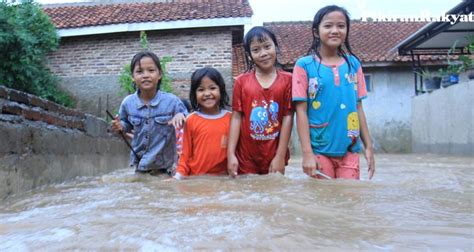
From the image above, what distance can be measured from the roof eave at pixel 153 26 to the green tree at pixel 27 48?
0.62 m

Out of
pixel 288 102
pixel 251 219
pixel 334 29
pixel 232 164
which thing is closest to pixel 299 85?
pixel 288 102

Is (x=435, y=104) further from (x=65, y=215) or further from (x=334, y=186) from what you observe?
(x=65, y=215)

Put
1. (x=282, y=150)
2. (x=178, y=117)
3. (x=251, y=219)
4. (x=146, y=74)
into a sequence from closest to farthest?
(x=251, y=219)
(x=282, y=150)
(x=178, y=117)
(x=146, y=74)

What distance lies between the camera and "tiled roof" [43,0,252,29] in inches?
512

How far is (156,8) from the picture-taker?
14484 millimetres

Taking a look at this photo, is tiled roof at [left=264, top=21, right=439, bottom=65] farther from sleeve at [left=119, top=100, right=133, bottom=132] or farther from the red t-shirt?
the red t-shirt

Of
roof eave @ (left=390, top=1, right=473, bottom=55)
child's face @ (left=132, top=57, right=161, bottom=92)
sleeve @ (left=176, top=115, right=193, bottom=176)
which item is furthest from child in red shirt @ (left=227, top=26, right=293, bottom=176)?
roof eave @ (left=390, top=1, right=473, bottom=55)

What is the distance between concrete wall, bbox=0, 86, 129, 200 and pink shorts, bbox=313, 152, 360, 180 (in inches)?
83.0

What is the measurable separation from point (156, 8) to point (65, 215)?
42.9ft

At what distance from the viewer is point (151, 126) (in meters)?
4.01

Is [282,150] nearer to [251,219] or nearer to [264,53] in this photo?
[264,53]

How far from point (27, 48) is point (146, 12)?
368 centimetres

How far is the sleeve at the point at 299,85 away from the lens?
10.4 feet

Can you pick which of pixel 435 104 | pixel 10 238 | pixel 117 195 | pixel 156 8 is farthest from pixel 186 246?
pixel 156 8
